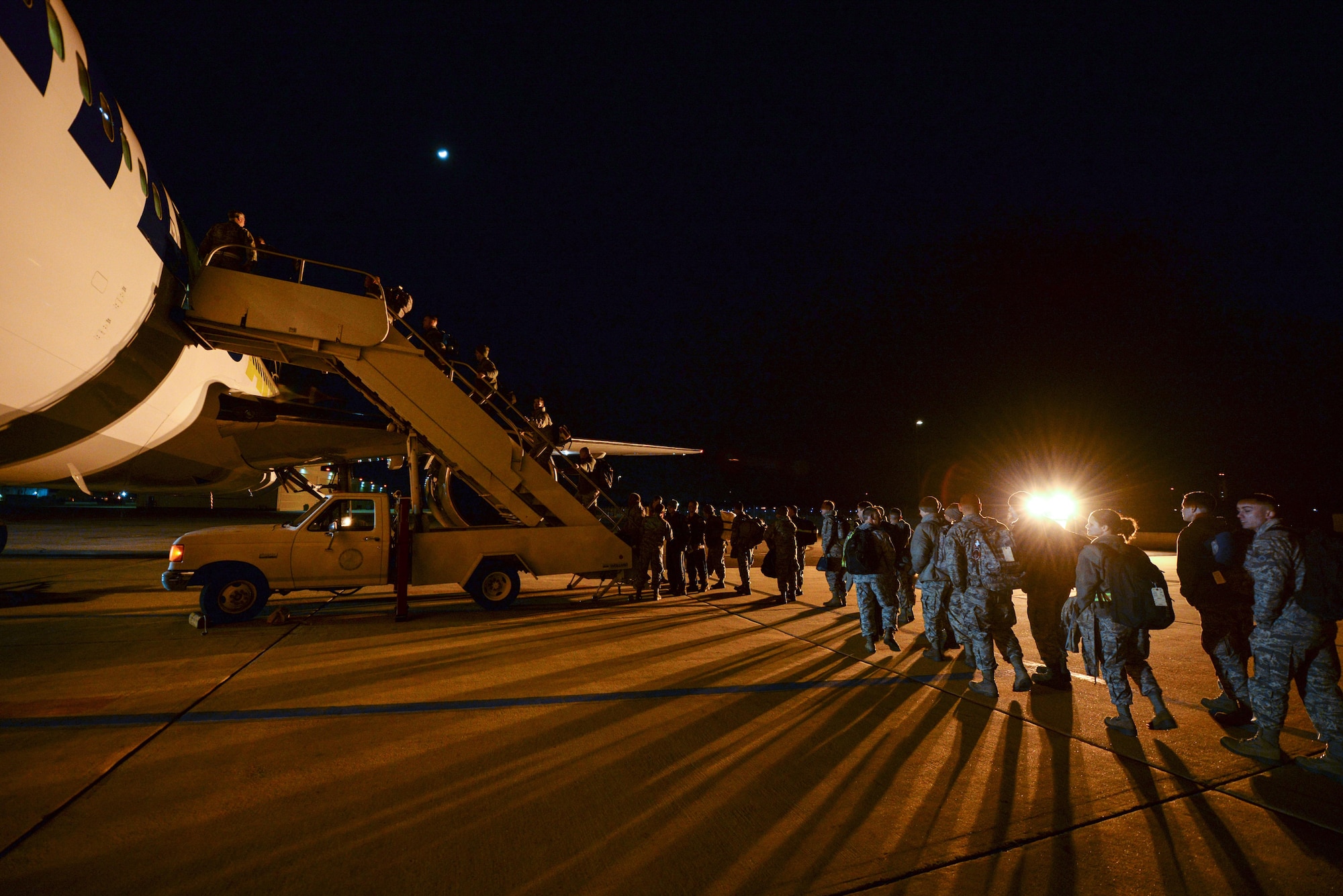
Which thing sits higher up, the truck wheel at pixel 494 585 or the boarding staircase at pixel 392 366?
the boarding staircase at pixel 392 366

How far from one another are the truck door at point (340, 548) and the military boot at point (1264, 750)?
9.06 m

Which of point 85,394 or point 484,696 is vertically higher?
point 85,394

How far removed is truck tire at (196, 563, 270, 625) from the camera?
7832mm

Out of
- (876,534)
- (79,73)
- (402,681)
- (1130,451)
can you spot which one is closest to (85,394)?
(79,73)

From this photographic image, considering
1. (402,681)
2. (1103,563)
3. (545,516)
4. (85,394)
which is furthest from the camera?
(545,516)

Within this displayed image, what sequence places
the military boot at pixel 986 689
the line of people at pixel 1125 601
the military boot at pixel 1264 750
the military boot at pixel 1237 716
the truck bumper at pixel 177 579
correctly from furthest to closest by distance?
the truck bumper at pixel 177 579
the military boot at pixel 986 689
the military boot at pixel 1237 716
the military boot at pixel 1264 750
the line of people at pixel 1125 601

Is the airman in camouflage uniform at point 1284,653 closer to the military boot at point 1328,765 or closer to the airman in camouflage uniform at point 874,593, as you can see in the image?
the military boot at point 1328,765

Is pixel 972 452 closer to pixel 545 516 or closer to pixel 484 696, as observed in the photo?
pixel 545 516

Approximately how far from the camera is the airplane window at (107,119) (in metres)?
6.73

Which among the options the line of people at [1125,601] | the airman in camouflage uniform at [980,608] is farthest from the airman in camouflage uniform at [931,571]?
the airman in camouflage uniform at [980,608]

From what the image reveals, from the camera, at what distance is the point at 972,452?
46.8 metres

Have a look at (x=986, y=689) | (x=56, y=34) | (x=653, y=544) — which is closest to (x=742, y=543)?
(x=653, y=544)

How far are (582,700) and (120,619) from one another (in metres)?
7.29

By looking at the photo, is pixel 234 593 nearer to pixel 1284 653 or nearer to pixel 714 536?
pixel 714 536
